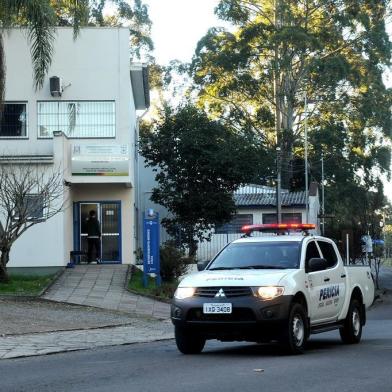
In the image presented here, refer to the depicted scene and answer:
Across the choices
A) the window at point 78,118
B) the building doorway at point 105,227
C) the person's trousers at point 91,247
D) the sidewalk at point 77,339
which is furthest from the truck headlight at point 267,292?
the building doorway at point 105,227

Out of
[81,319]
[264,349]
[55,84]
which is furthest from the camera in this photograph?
Result: [55,84]

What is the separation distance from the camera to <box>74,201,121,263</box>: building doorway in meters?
30.9

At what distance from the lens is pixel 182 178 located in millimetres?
36281

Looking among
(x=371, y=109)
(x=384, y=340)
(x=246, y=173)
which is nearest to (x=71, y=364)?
(x=384, y=340)

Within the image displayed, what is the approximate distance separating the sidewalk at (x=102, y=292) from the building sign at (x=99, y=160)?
3282 mm

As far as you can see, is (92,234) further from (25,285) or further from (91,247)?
(25,285)

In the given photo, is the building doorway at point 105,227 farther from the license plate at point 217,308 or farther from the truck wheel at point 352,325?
the license plate at point 217,308

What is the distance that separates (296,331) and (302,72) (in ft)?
129

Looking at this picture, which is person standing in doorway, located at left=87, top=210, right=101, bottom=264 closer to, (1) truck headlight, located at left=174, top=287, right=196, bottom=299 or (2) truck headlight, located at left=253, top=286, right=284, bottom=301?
(1) truck headlight, located at left=174, top=287, right=196, bottom=299

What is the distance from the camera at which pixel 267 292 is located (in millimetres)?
11695

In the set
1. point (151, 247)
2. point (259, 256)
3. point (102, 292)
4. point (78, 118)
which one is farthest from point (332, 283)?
point (78, 118)

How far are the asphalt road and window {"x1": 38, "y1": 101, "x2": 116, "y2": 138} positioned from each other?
17.1m

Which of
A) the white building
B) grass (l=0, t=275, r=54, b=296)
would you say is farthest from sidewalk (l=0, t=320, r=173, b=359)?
the white building

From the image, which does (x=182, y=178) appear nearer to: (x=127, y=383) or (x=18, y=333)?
(x=18, y=333)
